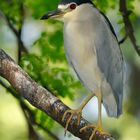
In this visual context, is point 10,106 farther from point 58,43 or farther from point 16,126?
point 58,43

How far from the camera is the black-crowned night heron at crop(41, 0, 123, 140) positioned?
183 inches

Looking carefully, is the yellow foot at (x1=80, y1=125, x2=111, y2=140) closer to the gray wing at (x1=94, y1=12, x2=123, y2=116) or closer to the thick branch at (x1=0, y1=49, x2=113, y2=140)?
the thick branch at (x1=0, y1=49, x2=113, y2=140)

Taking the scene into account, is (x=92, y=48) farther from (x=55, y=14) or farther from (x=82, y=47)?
(x=55, y=14)

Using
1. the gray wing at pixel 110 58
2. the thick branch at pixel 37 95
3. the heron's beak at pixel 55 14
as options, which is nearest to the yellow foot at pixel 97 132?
the thick branch at pixel 37 95

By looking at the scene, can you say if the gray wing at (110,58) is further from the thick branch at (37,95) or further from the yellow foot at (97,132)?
the thick branch at (37,95)

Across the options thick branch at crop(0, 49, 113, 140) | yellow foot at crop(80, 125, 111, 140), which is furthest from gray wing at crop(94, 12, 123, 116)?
thick branch at crop(0, 49, 113, 140)

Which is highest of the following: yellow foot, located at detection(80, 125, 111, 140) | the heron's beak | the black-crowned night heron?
the heron's beak

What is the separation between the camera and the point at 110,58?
4.78 m

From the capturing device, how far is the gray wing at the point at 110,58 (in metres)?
Result: 4.69

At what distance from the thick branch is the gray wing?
0.72m

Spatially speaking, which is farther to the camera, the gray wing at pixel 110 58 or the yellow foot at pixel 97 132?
the gray wing at pixel 110 58

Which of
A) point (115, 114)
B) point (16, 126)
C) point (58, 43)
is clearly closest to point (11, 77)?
point (115, 114)

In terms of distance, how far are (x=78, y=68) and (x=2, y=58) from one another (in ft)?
2.57

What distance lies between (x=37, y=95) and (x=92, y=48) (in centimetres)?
80
